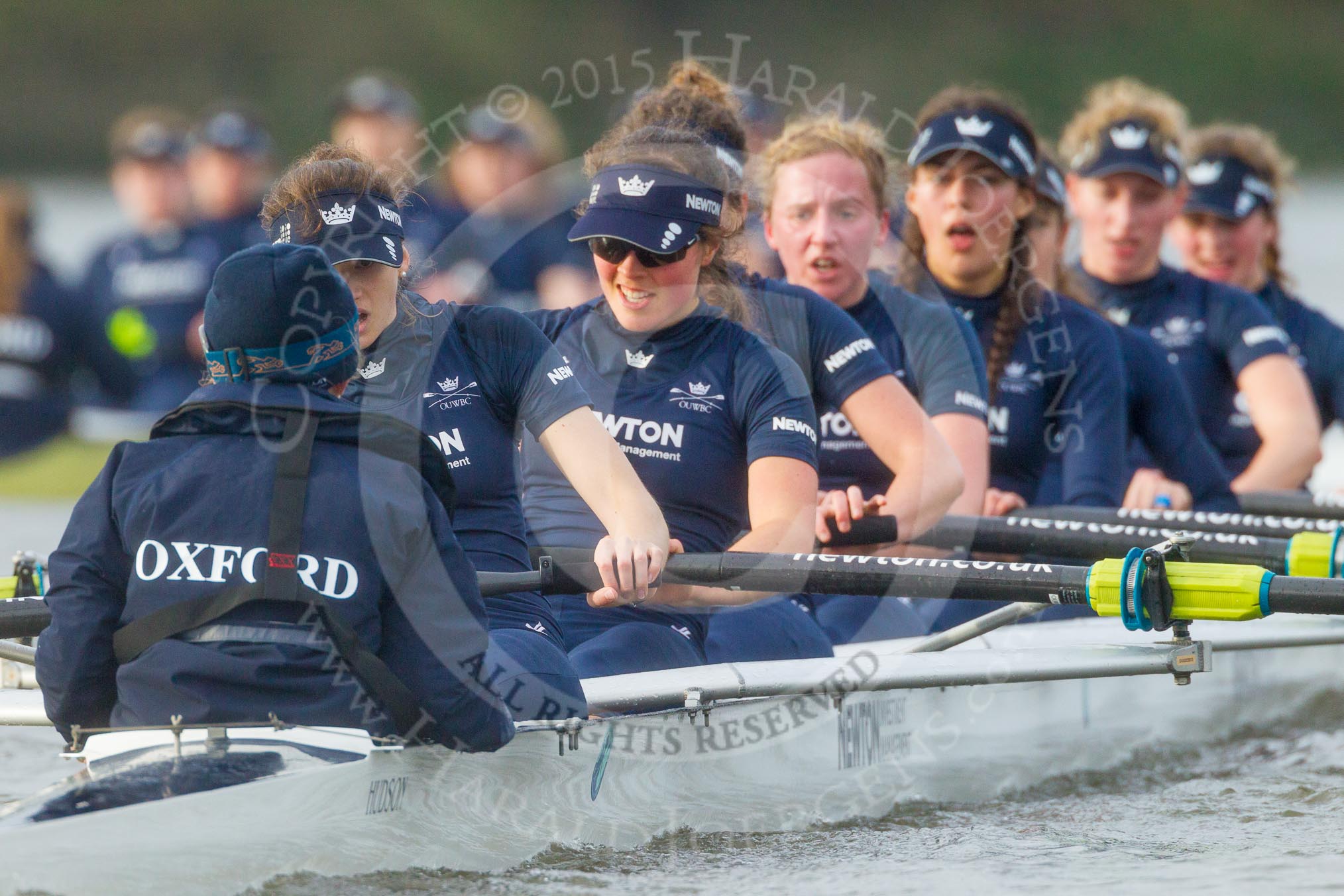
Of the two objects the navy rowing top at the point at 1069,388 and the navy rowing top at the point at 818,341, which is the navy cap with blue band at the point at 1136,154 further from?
the navy rowing top at the point at 818,341

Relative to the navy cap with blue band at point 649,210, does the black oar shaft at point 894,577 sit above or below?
below

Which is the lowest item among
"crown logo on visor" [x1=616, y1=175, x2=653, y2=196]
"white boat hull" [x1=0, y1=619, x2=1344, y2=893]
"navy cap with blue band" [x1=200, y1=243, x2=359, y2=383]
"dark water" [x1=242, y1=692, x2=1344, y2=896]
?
"dark water" [x1=242, y1=692, x2=1344, y2=896]

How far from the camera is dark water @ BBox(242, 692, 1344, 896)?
348 centimetres

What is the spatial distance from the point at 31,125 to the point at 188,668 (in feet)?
80.4

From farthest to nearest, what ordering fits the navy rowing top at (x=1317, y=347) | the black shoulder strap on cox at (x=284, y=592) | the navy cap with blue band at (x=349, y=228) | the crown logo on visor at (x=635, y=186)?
the navy rowing top at (x=1317, y=347), the crown logo on visor at (x=635, y=186), the navy cap with blue band at (x=349, y=228), the black shoulder strap on cox at (x=284, y=592)

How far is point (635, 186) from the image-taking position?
3977 millimetres

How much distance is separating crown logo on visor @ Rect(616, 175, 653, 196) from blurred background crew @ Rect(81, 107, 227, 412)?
6.80 meters

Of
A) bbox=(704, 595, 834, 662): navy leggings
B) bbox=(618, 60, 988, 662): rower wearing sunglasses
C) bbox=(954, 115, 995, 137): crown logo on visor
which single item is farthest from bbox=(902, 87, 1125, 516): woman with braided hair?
bbox=(704, 595, 834, 662): navy leggings

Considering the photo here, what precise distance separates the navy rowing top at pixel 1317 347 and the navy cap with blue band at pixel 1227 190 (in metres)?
0.38

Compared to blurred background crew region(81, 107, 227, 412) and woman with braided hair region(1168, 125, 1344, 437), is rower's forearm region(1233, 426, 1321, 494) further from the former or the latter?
blurred background crew region(81, 107, 227, 412)

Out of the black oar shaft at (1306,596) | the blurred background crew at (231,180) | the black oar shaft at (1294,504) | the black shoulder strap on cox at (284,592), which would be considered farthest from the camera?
the blurred background crew at (231,180)

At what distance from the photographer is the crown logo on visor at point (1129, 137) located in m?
6.54

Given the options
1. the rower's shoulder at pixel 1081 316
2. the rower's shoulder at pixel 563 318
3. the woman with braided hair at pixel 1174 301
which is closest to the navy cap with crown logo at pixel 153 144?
the woman with braided hair at pixel 1174 301

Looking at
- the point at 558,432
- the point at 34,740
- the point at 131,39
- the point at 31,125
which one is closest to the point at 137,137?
the point at 34,740
